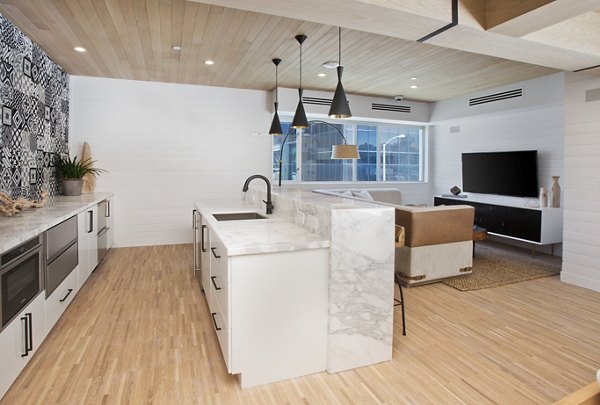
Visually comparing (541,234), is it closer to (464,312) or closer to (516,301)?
(516,301)

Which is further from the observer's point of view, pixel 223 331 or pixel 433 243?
pixel 433 243

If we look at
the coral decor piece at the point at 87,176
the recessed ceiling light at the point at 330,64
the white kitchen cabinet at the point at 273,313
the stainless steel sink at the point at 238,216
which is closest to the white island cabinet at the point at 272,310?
the white kitchen cabinet at the point at 273,313

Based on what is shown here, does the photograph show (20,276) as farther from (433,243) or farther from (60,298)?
(433,243)

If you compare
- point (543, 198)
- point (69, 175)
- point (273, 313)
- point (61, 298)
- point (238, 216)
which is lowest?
point (61, 298)

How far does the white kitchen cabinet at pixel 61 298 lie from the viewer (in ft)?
8.95

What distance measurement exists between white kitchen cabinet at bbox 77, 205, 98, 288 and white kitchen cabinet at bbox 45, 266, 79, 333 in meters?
0.20

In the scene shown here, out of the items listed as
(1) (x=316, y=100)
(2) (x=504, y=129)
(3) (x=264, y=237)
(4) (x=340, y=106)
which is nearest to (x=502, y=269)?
(2) (x=504, y=129)

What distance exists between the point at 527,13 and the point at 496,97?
4.31 m

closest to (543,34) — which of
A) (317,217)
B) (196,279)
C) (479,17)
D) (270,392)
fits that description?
(479,17)

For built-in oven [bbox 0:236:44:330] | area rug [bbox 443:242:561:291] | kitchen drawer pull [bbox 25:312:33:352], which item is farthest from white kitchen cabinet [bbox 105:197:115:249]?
area rug [bbox 443:242:561:291]

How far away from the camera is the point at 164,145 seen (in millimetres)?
6039

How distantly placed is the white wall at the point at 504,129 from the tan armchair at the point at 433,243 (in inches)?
94.4

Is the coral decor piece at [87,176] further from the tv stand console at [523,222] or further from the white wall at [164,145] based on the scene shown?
the tv stand console at [523,222]

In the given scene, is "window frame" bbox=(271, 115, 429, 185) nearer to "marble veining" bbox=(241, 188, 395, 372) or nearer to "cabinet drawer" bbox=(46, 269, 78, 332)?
"cabinet drawer" bbox=(46, 269, 78, 332)
